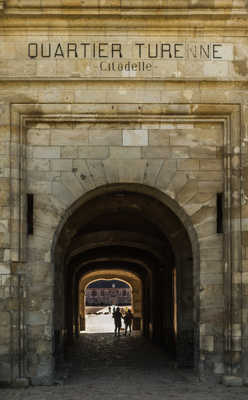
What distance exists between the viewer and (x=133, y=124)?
11.9 m

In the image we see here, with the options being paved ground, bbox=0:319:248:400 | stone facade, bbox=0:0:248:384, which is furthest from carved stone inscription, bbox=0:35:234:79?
paved ground, bbox=0:319:248:400

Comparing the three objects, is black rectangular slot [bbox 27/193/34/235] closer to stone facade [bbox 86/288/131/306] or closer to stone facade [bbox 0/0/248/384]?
stone facade [bbox 0/0/248/384]

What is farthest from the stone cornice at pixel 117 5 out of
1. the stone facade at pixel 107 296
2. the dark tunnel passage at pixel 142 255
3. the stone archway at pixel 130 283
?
the stone facade at pixel 107 296

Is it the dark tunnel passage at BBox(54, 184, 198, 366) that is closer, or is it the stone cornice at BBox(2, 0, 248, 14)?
the stone cornice at BBox(2, 0, 248, 14)

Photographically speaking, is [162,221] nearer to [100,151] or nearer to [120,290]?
[100,151]

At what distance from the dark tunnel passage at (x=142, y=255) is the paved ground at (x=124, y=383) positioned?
730 millimetres

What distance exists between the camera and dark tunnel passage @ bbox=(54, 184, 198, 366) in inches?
551

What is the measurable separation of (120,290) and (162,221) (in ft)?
216

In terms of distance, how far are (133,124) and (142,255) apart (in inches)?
446

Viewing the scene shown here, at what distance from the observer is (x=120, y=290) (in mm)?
79500

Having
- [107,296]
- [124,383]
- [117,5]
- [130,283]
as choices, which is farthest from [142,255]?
[107,296]

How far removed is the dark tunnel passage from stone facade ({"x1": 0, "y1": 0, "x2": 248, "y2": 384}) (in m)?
0.48

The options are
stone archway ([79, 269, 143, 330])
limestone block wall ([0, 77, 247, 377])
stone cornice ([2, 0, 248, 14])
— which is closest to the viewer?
stone cornice ([2, 0, 248, 14])

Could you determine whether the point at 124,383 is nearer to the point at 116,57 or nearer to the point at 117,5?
the point at 116,57
